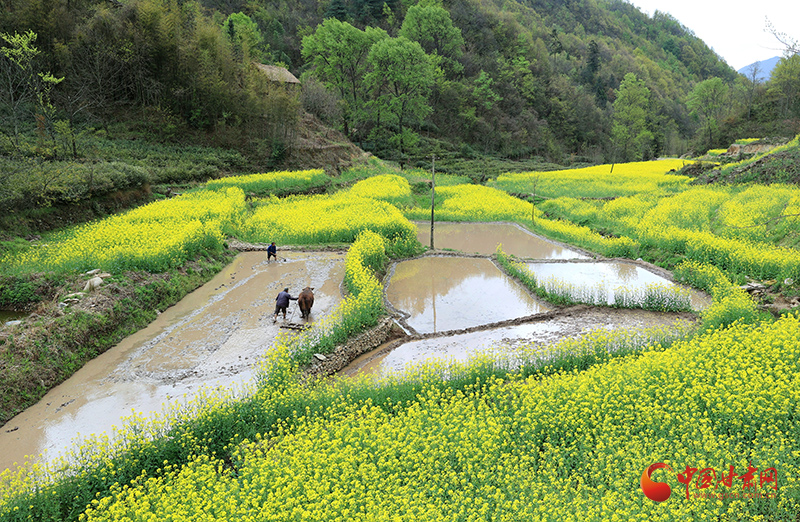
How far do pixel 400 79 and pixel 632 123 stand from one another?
162ft

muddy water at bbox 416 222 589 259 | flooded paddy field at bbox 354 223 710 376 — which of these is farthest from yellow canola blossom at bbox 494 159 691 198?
flooded paddy field at bbox 354 223 710 376

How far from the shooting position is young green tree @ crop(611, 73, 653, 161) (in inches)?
2972

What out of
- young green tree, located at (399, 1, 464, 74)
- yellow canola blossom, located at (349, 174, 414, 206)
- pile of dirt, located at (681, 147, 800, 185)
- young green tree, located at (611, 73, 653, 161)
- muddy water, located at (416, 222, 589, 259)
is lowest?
muddy water, located at (416, 222, 589, 259)

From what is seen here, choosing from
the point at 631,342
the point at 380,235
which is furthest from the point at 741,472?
the point at 380,235

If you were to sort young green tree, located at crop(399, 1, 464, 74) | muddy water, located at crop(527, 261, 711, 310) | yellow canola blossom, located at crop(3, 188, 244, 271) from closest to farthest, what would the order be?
yellow canola blossom, located at crop(3, 188, 244, 271), muddy water, located at crop(527, 261, 711, 310), young green tree, located at crop(399, 1, 464, 74)

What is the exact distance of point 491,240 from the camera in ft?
85.0

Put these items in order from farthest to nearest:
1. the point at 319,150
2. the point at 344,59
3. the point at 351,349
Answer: the point at 344,59 < the point at 319,150 < the point at 351,349

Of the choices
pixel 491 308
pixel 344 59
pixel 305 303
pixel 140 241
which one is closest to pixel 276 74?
pixel 344 59

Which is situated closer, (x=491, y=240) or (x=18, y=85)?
(x=18, y=85)

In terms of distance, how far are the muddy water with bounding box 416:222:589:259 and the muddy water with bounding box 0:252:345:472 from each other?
9274 mm

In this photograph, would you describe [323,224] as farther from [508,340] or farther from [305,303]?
[508,340]

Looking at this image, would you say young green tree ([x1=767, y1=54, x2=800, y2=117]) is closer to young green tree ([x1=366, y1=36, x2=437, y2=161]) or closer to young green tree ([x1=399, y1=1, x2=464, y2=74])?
young green tree ([x1=399, y1=1, x2=464, y2=74])

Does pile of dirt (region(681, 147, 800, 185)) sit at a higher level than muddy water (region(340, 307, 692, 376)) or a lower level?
higher

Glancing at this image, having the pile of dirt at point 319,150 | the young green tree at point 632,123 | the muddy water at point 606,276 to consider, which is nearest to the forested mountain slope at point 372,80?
the young green tree at point 632,123
